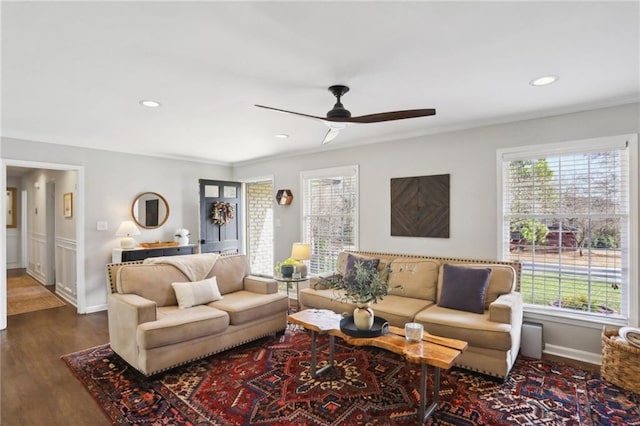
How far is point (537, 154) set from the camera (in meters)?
3.46

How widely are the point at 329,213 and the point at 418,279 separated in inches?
72.5

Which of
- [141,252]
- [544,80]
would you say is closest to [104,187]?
[141,252]

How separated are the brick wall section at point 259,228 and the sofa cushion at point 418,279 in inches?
132

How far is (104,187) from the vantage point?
197 inches

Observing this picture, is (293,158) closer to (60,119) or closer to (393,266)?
(393,266)

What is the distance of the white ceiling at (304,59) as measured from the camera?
1.74m

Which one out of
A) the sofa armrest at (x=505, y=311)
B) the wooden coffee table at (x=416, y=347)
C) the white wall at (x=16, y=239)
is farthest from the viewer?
the white wall at (x=16, y=239)

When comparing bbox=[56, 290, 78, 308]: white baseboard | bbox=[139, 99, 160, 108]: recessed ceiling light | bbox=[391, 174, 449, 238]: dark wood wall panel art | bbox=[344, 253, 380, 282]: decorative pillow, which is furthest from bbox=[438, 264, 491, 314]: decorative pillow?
bbox=[56, 290, 78, 308]: white baseboard

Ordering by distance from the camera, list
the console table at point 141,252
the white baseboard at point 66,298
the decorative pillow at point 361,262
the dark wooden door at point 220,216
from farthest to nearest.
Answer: the dark wooden door at point 220,216 → the white baseboard at point 66,298 → the console table at point 141,252 → the decorative pillow at point 361,262

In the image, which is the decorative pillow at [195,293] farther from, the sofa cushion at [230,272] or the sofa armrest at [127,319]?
the sofa armrest at [127,319]

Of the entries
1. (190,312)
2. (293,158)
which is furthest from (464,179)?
(190,312)

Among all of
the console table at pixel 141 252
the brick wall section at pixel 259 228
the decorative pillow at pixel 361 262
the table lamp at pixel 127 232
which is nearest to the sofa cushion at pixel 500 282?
the decorative pillow at pixel 361 262

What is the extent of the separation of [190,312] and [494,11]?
128 inches

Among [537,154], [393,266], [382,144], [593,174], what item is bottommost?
[393,266]
